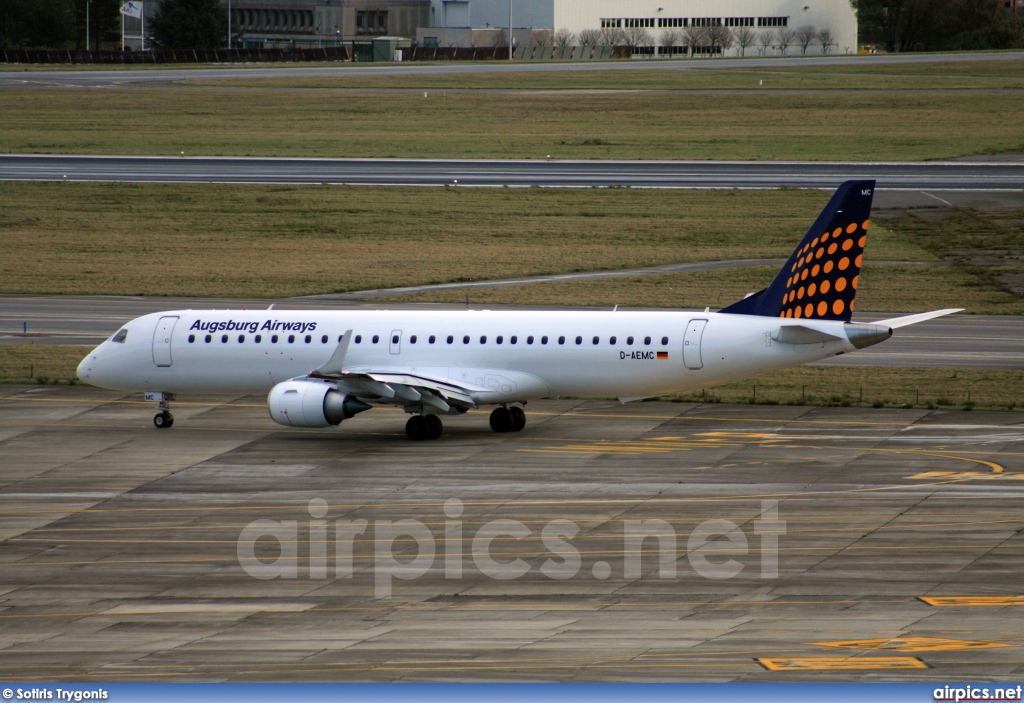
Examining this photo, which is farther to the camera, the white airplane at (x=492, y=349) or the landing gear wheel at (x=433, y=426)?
the landing gear wheel at (x=433, y=426)

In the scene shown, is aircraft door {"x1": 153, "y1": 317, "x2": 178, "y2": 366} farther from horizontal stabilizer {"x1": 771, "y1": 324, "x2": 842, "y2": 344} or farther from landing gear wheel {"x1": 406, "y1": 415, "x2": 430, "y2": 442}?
→ horizontal stabilizer {"x1": 771, "y1": 324, "x2": 842, "y2": 344}

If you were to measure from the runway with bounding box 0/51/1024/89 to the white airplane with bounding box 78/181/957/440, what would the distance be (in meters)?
→ 131

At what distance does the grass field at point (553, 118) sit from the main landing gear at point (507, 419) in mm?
75224

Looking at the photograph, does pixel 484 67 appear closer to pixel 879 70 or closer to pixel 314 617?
pixel 879 70

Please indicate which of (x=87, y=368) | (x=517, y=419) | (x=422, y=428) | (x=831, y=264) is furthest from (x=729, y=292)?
(x=87, y=368)

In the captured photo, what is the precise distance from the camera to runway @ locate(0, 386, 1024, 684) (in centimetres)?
2317

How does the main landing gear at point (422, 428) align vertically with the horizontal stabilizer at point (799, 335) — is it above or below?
below

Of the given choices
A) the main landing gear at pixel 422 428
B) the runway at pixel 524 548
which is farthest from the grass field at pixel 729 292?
the main landing gear at pixel 422 428

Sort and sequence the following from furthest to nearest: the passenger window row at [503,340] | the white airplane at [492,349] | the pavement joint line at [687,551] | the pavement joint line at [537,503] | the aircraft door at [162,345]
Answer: the aircraft door at [162,345] < the passenger window row at [503,340] < the white airplane at [492,349] < the pavement joint line at [537,503] < the pavement joint line at [687,551]

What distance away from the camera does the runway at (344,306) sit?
5422 cm

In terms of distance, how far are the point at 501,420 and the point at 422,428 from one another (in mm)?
2667

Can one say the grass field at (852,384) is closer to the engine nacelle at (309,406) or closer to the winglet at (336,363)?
the winglet at (336,363)

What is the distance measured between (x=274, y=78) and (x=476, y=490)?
14766 cm

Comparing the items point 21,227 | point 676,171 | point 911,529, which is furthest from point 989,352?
point 21,227
